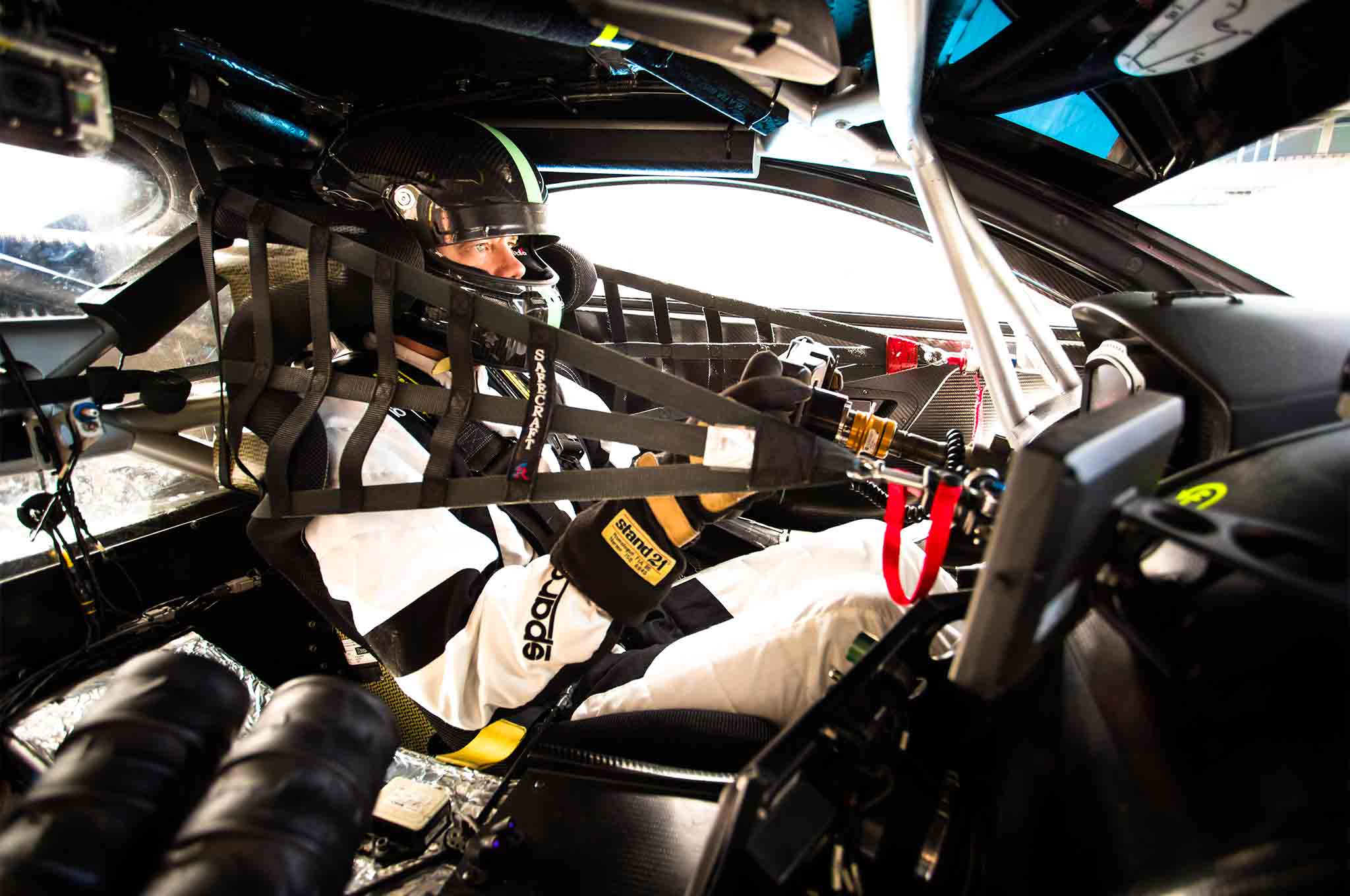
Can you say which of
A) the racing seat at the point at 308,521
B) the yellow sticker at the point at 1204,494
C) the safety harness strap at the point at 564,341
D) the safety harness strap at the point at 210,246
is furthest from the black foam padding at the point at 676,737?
the safety harness strap at the point at 210,246

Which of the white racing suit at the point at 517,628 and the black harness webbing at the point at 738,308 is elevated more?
the black harness webbing at the point at 738,308

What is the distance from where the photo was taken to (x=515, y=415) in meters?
1.23

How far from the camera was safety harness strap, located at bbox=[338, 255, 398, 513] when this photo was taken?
48.1 inches

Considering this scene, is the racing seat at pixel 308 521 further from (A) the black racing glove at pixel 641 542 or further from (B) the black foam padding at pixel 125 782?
(B) the black foam padding at pixel 125 782

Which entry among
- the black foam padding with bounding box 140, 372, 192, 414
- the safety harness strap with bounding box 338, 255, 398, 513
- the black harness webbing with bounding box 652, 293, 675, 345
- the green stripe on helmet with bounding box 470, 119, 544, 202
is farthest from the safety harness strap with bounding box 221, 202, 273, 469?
the black harness webbing with bounding box 652, 293, 675, 345

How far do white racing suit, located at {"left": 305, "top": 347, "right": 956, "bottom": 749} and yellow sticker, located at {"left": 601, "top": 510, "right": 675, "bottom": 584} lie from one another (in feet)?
0.33

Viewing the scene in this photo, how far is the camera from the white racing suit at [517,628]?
3.76ft

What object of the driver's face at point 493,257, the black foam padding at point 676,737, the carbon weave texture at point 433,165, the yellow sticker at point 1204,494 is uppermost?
the carbon weave texture at point 433,165

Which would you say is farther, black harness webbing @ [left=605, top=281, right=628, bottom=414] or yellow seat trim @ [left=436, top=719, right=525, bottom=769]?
black harness webbing @ [left=605, top=281, right=628, bottom=414]

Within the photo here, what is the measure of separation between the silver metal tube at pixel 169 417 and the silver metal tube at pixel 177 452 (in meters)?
0.02

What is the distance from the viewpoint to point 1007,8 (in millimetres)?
1711

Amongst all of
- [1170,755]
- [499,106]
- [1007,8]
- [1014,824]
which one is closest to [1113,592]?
[1170,755]

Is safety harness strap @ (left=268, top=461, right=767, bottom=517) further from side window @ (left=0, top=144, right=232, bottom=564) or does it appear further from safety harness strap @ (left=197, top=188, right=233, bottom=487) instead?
side window @ (left=0, top=144, right=232, bottom=564)

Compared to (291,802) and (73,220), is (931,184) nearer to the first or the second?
(291,802)
